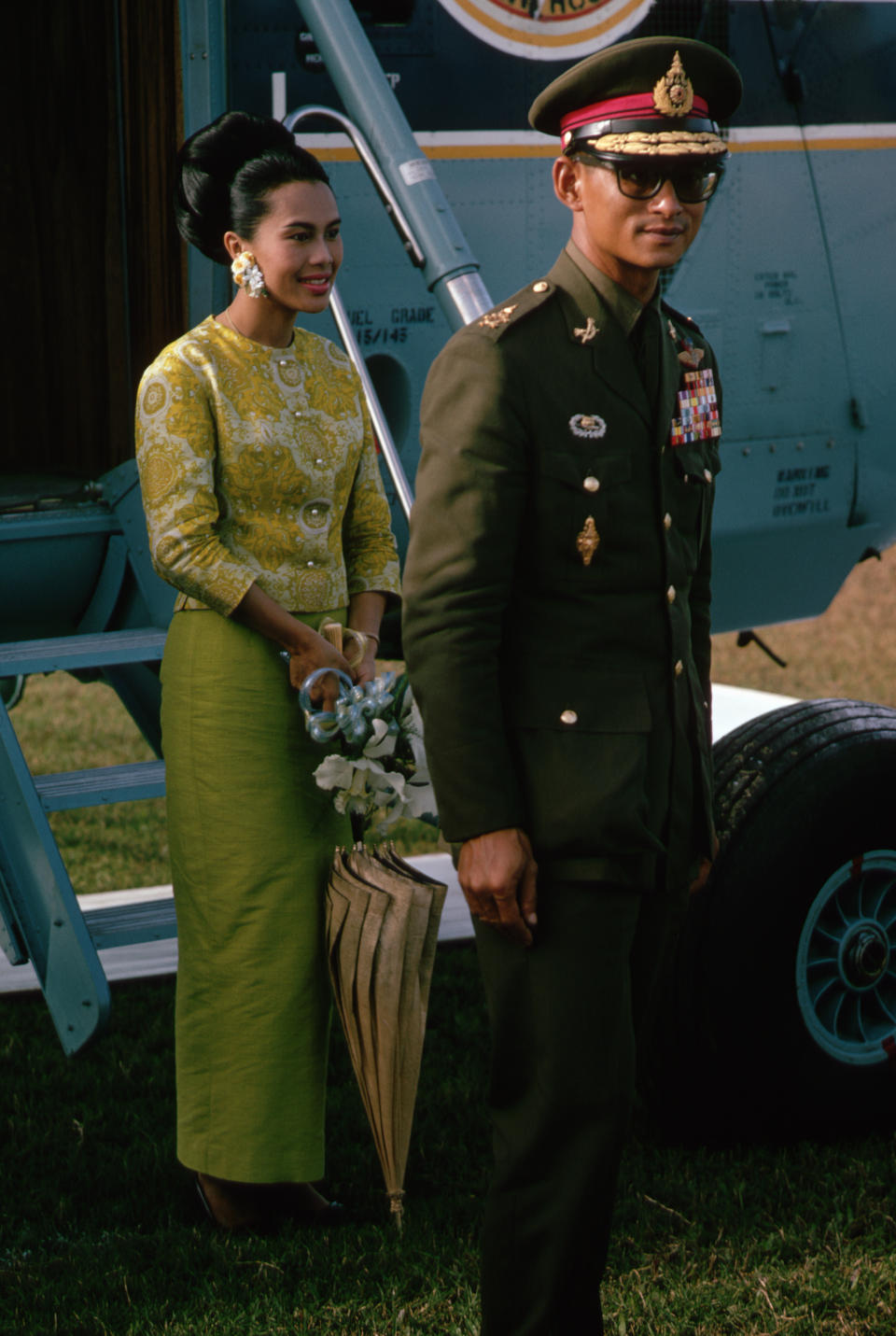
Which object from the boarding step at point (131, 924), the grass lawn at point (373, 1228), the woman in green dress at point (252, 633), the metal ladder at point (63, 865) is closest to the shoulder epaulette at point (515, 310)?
the woman in green dress at point (252, 633)

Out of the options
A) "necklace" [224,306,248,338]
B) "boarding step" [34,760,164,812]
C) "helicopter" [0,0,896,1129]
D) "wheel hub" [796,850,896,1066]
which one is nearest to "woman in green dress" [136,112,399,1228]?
"necklace" [224,306,248,338]

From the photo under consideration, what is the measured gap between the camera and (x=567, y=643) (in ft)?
7.22

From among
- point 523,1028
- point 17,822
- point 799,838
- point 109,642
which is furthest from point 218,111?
point 523,1028

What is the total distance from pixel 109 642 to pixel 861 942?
173cm

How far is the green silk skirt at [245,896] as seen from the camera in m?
2.99

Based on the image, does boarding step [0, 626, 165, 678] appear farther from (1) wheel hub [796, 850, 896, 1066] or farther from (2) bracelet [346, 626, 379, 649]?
(1) wheel hub [796, 850, 896, 1066]

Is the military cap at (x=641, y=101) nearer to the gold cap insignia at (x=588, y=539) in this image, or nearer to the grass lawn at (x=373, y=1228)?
the gold cap insignia at (x=588, y=539)

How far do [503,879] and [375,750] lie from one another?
→ 2.49ft

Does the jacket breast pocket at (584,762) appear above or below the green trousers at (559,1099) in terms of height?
above

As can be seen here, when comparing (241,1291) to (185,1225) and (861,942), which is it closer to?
(185,1225)

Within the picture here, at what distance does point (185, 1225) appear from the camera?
322 centimetres

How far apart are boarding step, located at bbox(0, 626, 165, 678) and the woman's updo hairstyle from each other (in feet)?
2.66

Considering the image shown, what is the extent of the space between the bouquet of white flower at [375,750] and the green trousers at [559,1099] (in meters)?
0.65

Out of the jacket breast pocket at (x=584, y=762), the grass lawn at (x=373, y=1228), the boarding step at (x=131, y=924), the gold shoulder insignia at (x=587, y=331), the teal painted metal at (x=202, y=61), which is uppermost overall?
the teal painted metal at (x=202, y=61)
